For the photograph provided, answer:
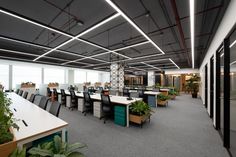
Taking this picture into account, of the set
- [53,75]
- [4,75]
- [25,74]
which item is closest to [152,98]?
[53,75]

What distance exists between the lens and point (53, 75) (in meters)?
12.4

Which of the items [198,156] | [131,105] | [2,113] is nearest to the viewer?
[2,113]

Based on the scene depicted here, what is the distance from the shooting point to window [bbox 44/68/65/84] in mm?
11816

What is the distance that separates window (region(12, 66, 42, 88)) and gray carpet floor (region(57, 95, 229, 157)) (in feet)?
29.8

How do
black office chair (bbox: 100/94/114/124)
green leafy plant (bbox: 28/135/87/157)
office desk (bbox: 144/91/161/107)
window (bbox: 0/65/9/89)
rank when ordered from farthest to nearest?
window (bbox: 0/65/9/89) → office desk (bbox: 144/91/161/107) → black office chair (bbox: 100/94/114/124) → green leafy plant (bbox: 28/135/87/157)

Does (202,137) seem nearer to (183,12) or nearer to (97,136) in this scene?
A: (97,136)

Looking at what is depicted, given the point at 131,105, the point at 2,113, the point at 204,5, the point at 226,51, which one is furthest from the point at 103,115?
the point at 204,5

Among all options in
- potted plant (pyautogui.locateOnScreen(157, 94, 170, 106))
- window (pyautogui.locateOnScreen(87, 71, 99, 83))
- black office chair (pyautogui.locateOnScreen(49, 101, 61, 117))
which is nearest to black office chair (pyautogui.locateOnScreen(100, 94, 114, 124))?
black office chair (pyautogui.locateOnScreen(49, 101, 61, 117))

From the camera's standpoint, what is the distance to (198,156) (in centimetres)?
224

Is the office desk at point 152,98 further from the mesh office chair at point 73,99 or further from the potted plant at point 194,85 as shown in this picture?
the potted plant at point 194,85

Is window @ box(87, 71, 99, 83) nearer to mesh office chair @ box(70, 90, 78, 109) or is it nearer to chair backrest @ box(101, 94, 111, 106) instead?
mesh office chair @ box(70, 90, 78, 109)

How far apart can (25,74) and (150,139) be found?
11752mm

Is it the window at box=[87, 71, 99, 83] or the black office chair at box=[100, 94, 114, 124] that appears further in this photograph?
the window at box=[87, 71, 99, 83]

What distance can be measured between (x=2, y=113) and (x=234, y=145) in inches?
165
